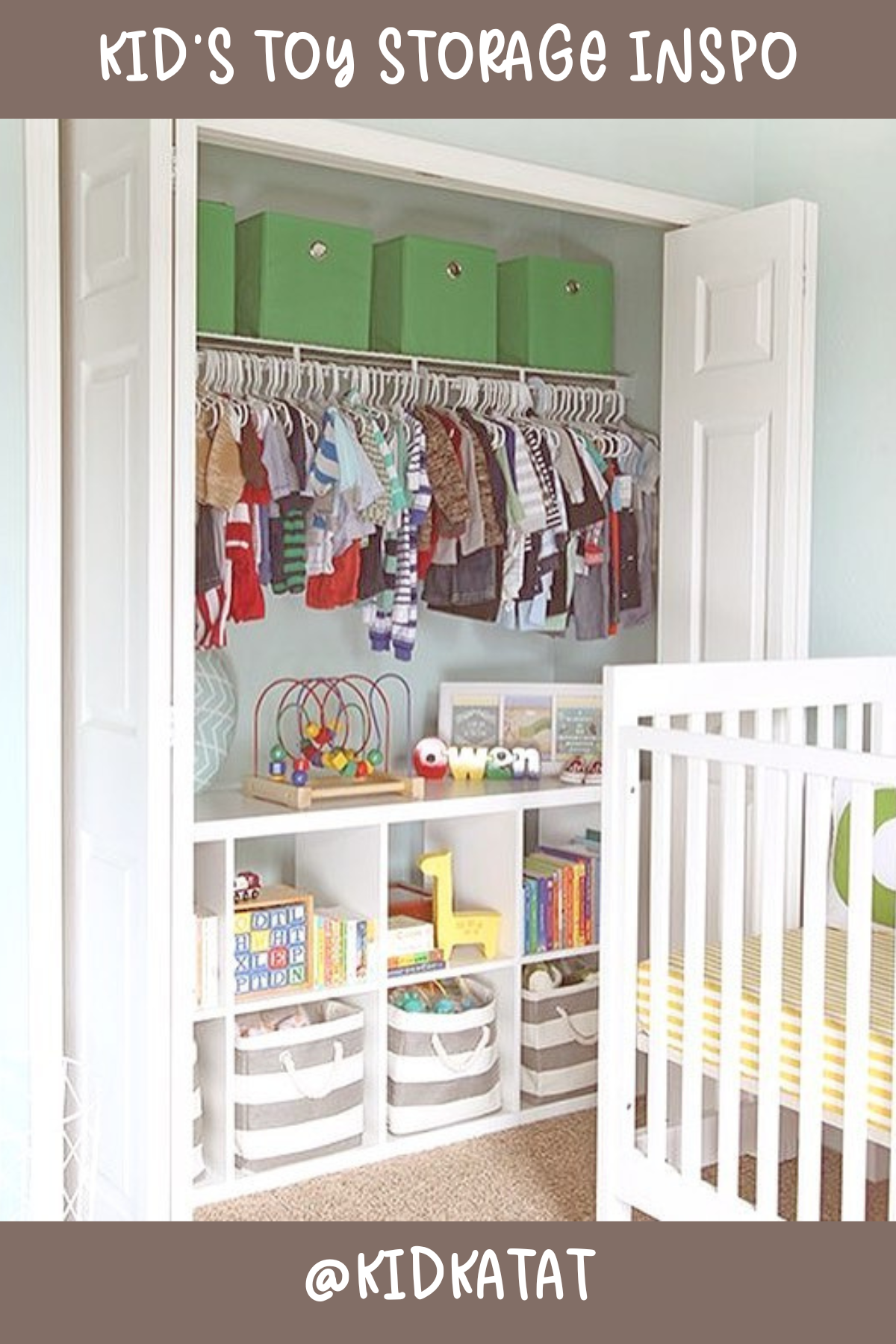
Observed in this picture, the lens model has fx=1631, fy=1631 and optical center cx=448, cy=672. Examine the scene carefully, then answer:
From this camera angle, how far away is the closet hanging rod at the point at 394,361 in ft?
10.9

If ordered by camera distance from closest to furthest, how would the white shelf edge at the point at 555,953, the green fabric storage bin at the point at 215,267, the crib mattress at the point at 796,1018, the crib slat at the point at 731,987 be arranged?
the crib mattress at the point at 796,1018 < the crib slat at the point at 731,987 < the green fabric storage bin at the point at 215,267 < the white shelf edge at the point at 555,953

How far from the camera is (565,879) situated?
139 inches

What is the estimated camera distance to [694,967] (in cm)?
252

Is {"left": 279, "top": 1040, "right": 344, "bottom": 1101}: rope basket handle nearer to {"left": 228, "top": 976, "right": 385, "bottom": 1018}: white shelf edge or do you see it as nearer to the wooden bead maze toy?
{"left": 228, "top": 976, "right": 385, "bottom": 1018}: white shelf edge

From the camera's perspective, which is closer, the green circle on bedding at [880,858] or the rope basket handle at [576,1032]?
the green circle on bedding at [880,858]

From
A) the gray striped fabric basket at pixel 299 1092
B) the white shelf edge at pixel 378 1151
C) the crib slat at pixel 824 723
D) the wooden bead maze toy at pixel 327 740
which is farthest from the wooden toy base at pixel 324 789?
the crib slat at pixel 824 723

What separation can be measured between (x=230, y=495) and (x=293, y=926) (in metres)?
0.84

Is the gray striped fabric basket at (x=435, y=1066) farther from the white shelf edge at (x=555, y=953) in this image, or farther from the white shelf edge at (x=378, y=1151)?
the white shelf edge at (x=555, y=953)

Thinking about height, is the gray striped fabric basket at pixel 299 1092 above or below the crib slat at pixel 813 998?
below

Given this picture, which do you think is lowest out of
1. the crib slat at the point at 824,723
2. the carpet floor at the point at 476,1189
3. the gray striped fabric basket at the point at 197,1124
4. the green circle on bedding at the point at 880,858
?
the carpet floor at the point at 476,1189

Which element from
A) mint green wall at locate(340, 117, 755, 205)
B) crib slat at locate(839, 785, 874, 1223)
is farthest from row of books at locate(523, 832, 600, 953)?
mint green wall at locate(340, 117, 755, 205)

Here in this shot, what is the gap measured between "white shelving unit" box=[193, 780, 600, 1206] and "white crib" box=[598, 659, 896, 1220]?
424 millimetres

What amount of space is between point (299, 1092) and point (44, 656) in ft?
3.28

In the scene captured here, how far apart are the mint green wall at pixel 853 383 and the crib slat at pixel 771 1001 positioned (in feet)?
3.06
